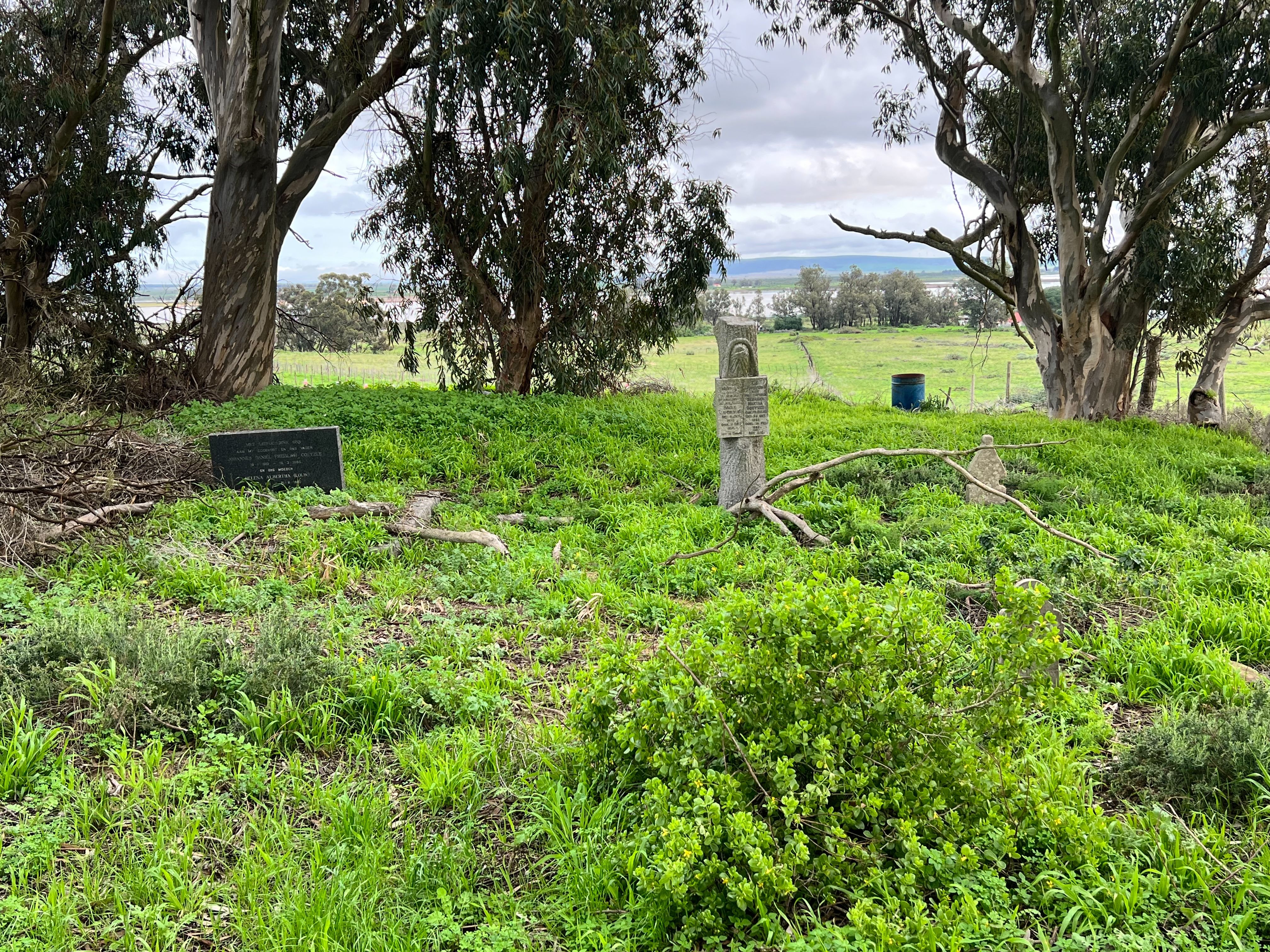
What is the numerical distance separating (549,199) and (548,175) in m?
1.43

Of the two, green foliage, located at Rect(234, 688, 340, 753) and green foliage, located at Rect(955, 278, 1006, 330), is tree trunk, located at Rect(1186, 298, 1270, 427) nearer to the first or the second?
green foliage, located at Rect(955, 278, 1006, 330)

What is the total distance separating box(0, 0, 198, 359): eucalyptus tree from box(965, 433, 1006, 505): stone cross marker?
12518 millimetres

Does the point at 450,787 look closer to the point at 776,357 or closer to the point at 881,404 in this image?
the point at 881,404

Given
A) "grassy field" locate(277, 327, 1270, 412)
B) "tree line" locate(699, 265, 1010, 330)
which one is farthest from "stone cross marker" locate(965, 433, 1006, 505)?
"tree line" locate(699, 265, 1010, 330)

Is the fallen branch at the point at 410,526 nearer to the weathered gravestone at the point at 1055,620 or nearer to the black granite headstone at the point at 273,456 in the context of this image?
the black granite headstone at the point at 273,456

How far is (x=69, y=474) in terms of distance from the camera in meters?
5.86

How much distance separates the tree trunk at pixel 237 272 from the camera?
39.9ft

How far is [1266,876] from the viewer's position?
2.61m

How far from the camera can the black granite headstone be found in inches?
294

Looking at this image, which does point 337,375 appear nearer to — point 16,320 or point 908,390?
point 16,320

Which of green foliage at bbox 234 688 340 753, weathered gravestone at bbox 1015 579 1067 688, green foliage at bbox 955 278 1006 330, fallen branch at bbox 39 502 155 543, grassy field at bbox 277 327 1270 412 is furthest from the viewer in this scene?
grassy field at bbox 277 327 1270 412

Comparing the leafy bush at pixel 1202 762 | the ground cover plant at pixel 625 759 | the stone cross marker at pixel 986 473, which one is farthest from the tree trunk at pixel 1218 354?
the leafy bush at pixel 1202 762

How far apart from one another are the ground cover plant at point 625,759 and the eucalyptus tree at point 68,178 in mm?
9600


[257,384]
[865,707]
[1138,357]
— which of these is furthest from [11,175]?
[1138,357]
